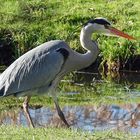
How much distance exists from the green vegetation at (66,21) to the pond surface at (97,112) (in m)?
0.74

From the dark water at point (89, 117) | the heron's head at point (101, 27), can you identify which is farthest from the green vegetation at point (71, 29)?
the heron's head at point (101, 27)

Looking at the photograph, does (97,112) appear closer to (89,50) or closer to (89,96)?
(89,96)

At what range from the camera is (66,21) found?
1400cm

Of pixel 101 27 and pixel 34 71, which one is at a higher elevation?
pixel 101 27

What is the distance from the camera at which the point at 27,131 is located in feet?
24.0

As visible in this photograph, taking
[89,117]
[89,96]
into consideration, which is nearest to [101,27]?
[89,117]

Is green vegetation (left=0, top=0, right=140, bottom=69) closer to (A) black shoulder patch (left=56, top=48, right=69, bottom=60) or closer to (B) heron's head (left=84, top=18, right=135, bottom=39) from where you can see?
(B) heron's head (left=84, top=18, right=135, bottom=39)

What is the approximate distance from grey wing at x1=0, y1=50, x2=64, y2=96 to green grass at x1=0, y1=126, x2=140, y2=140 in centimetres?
135

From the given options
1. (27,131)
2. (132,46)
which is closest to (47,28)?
(132,46)

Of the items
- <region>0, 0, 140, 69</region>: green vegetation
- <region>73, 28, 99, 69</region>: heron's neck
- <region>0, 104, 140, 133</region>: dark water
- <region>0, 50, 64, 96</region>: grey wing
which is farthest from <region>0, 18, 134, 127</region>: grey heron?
<region>0, 0, 140, 69</region>: green vegetation

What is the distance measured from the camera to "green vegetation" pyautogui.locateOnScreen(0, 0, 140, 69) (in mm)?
12695

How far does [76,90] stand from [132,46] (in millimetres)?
1735

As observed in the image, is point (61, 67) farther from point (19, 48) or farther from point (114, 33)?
point (19, 48)

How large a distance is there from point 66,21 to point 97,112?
14.1 feet
